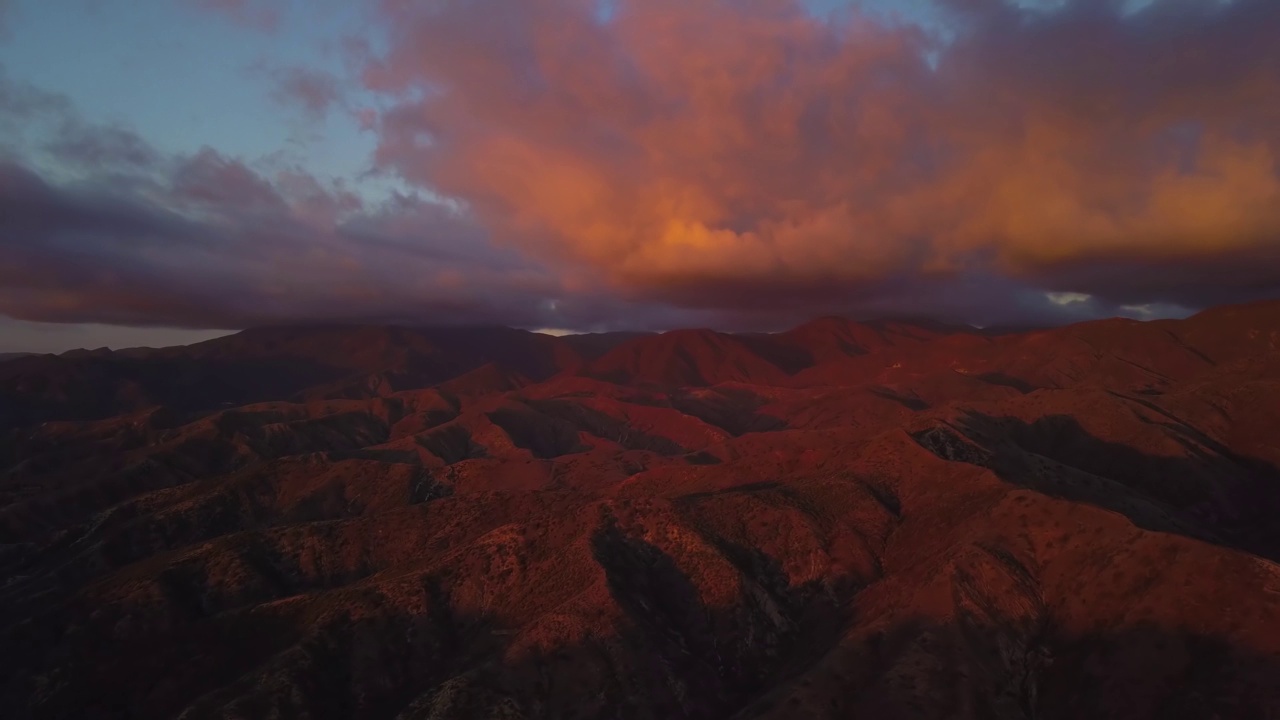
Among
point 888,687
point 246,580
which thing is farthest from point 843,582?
point 246,580

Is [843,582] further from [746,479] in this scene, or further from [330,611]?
[330,611]

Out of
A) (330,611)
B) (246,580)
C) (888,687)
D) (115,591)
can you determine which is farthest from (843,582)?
(115,591)

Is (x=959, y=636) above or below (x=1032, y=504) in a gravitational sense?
below

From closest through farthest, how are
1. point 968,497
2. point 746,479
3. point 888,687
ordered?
point 888,687, point 968,497, point 746,479

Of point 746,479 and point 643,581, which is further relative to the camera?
point 746,479

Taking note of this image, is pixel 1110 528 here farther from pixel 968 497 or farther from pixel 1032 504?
pixel 968 497

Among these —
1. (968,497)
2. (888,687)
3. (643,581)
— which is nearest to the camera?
(888,687)

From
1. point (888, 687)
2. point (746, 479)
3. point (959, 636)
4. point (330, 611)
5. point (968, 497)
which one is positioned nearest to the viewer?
point (888, 687)

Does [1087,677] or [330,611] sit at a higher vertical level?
[330,611]

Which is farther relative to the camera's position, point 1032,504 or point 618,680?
point 1032,504
